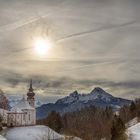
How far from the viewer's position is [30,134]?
287 feet

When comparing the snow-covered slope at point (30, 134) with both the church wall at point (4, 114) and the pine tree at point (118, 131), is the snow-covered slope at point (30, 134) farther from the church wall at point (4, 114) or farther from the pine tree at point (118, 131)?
the pine tree at point (118, 131)

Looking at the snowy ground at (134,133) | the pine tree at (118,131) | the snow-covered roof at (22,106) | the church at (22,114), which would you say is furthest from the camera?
the snow-covered roof at (22,106)

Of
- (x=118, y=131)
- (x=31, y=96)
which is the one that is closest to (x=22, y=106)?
(x=31, y=96)

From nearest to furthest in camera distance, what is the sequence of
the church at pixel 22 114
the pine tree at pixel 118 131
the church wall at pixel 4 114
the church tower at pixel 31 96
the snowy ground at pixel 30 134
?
the pine tree at pixel 118 131, the snowy ground at pixel 30 134, the church wall at pixel 4 114, the church at pixel 22 114, the church tower at pixel 31 96

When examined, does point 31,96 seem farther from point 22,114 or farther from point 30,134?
point 30,134

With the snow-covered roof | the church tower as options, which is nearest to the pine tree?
the snow-covered roof

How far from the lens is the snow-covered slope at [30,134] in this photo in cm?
8556

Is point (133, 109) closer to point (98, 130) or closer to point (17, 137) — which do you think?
point (98, 130)

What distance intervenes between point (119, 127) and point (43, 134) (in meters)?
29.5

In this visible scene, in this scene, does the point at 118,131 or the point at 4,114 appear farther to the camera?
the point at 4,114

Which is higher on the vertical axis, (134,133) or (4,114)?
(4,114)

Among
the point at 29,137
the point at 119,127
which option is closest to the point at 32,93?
the point at 29,137

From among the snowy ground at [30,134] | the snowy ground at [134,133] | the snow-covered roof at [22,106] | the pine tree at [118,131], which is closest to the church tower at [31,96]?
the snow-covered roof at [22,106]

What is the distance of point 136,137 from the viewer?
207ft
